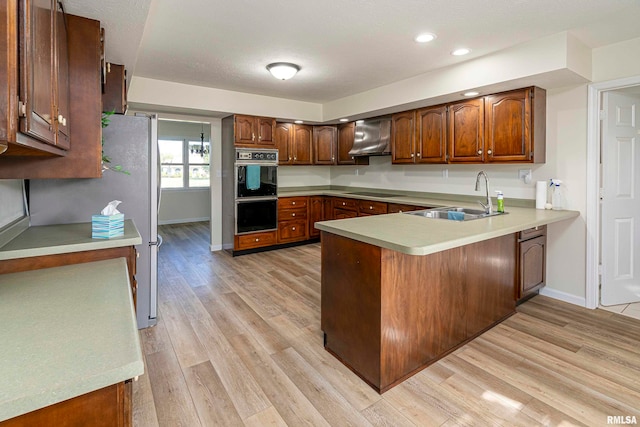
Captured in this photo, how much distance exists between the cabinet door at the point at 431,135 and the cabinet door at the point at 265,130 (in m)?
2.19

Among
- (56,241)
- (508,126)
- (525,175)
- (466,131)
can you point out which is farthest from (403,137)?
(56,241)

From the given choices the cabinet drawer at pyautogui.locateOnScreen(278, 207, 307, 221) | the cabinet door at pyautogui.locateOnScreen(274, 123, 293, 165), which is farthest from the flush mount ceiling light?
the cabinet drawer at pyautogui.locateOnScreen(278, 207, 307, 221)

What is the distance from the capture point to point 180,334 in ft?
8.89

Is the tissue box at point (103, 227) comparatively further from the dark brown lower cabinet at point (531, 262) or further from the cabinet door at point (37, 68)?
the dark brown lower cabinet at point (531, 262)

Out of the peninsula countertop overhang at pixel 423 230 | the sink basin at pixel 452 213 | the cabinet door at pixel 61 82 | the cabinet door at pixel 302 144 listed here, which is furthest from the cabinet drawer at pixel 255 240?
the cabinet door at pixel 61 82

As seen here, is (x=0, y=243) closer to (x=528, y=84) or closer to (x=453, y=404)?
(x=453, y=404)

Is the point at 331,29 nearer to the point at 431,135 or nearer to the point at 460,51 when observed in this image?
the point at 460,51

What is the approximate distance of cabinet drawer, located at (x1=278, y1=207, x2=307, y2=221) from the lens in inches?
219

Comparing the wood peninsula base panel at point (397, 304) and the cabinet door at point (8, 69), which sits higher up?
the cabinet door at point (8, 69)

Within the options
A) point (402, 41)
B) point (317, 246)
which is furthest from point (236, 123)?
point (402, 41)

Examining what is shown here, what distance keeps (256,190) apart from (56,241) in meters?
3.41

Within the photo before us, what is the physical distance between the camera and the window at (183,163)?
8.28 meters

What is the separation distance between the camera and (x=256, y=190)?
17.0 ft

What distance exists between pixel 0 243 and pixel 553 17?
3727 mm
